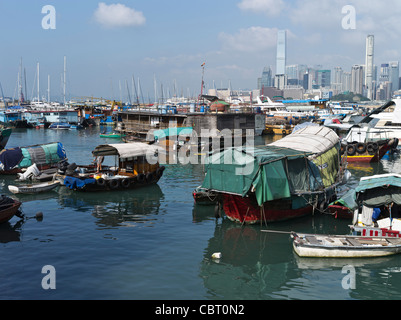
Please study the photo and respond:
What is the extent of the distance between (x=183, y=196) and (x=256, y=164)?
31.3 feet

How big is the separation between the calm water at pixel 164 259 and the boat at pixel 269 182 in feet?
2.44

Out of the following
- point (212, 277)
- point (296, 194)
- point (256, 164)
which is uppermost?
point (256, 164)

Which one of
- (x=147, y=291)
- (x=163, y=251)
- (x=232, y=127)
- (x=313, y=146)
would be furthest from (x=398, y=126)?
(x=147, y=291)

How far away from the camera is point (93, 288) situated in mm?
13578

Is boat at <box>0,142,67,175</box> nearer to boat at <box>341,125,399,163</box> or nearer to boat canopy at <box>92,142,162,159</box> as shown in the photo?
boat canopy at <box>92,142,162,159</box>

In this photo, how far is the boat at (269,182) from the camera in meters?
19.1

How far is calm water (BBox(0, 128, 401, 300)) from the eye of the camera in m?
13.7

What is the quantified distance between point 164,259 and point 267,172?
21.3 feet

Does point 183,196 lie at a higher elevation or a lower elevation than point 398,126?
lower

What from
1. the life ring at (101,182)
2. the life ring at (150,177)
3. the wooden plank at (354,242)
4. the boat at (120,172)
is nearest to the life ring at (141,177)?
the boat at (120,172)

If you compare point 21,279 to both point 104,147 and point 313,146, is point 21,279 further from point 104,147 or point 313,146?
point 313,146

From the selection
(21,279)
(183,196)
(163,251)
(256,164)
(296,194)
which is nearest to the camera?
(21,279)

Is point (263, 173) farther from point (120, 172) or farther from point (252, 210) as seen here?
point (120, 172)

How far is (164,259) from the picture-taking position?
1628cm
